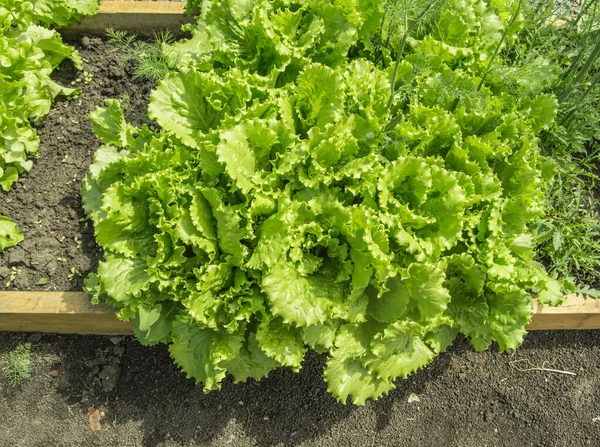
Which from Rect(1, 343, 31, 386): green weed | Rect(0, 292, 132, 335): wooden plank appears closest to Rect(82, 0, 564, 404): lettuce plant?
Rect(0, 292, 132, 335): wooden plank

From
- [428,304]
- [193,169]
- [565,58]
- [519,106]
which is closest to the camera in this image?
[428,304]

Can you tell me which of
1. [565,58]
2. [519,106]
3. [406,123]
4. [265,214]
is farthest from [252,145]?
[565,58]

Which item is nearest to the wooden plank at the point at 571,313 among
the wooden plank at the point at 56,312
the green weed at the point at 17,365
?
the wooden plank at the point at 56,312

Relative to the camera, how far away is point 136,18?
13.7ft

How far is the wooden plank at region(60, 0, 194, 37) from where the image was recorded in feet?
13.6

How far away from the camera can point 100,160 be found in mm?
3266

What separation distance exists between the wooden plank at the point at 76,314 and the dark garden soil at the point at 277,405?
15 cm

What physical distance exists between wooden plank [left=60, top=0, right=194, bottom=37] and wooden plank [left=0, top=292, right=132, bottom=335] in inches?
90.9

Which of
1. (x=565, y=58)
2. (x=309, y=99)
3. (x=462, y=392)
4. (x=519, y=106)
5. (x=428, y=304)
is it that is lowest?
(x=462, y=392)

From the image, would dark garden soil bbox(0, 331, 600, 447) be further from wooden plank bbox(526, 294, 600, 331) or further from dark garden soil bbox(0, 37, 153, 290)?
dark garden soil bbox(0, 37, 153, 290)

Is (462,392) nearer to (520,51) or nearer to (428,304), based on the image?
(428,304)

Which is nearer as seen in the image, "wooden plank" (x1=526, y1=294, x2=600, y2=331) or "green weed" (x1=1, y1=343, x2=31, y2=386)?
"wooden plank" (x1=526, y1=294, x2=600, y2=331)

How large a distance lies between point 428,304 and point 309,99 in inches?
51.8

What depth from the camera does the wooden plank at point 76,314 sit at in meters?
3.22
